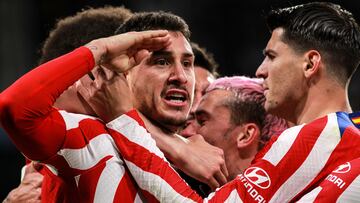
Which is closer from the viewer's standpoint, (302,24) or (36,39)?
(302,24)

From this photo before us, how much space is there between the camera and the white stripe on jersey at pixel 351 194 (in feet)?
9.44

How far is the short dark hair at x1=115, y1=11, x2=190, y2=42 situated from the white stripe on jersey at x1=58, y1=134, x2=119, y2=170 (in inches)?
25.3

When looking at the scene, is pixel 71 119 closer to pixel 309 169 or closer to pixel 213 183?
pixel 213 183

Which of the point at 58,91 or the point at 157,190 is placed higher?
the point at 58,91

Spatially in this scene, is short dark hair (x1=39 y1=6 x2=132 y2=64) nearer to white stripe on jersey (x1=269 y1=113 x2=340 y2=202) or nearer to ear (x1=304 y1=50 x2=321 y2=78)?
ear (x1=304 y1=50 x2=321 y2=78)

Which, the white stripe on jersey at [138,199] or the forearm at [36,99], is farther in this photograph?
the white stripe on jersey at [138,199]

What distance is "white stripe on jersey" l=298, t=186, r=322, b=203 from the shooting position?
2871 mm

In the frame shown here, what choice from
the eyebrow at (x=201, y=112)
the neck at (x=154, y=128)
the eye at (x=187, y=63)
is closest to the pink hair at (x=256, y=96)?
the eyebrow at (x=201, y=112)

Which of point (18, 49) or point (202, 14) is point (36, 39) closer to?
point (18, 49)

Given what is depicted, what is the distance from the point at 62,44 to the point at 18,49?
4.52 meters

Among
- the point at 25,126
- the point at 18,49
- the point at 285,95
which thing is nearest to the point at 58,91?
the point at 25,126

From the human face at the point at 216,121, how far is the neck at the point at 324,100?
0.66 metres

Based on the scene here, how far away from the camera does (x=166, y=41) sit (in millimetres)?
3070

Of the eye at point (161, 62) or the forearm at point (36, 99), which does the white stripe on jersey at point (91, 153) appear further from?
the eye at point (161, 62)
